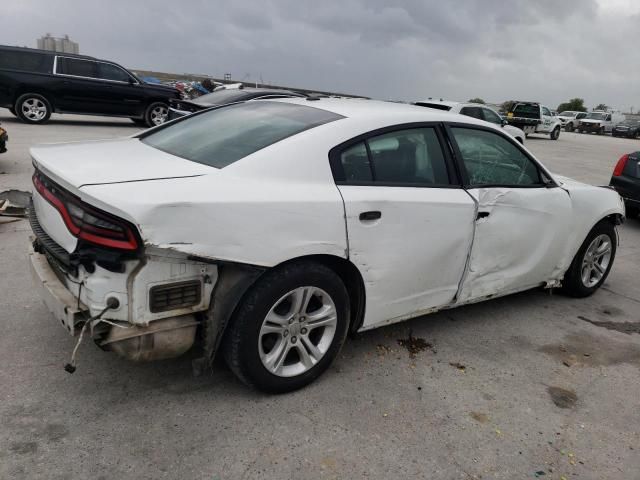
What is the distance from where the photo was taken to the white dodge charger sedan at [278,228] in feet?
7.54

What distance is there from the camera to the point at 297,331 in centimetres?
281

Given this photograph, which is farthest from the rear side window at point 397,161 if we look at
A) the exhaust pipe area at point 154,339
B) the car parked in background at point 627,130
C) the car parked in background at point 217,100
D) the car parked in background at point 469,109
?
the car parked in background at point 627,130

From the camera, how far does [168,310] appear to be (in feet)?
7.88

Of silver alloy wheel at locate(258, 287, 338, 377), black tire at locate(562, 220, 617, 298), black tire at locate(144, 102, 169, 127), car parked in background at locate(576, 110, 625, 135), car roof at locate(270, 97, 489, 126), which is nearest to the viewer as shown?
silver alloy wheel at locate(258, 287, 338, 377)

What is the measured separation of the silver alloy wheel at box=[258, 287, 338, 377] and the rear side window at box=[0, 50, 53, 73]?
41.2 ft

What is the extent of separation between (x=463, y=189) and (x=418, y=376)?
1218 mm

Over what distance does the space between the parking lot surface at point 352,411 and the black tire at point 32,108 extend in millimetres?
10531

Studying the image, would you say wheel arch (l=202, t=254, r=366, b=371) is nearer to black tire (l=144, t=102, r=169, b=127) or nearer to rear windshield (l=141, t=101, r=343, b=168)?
rear windshield (l=141, t=101, r=343, b=168)

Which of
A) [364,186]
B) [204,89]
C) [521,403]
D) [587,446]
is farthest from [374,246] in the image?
[204,89]

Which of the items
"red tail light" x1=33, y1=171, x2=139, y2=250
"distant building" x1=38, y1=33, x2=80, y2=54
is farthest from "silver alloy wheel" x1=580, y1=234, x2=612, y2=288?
"distant building" x1=38, y1=33, x2=80, y2=54

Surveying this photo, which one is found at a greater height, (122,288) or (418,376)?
A: (122,288)

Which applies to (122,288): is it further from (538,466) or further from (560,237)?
(560,237)

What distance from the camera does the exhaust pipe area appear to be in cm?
235

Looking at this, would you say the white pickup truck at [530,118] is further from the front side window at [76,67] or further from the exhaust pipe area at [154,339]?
the exhaust pipe area at [154,339]
